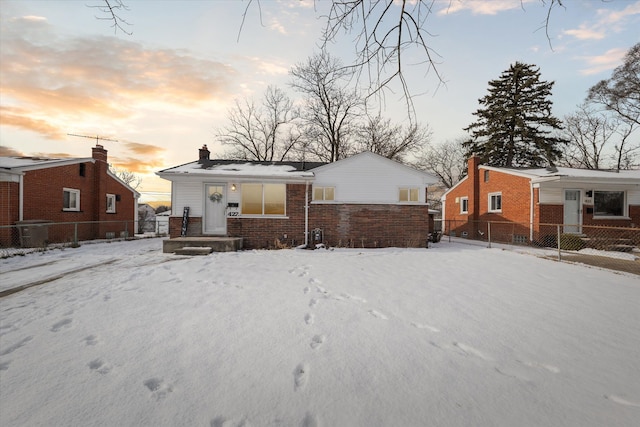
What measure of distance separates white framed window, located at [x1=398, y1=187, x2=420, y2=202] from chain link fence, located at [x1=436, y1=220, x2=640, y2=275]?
3111mm

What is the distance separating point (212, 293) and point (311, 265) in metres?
3.21

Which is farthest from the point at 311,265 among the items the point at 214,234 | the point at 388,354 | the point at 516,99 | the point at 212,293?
the point at 516,99

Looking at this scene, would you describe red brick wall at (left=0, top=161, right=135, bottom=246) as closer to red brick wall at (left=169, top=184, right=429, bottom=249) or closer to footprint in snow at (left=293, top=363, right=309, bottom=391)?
red brick wall at (left=169, top=184, right=429, bottom=249)

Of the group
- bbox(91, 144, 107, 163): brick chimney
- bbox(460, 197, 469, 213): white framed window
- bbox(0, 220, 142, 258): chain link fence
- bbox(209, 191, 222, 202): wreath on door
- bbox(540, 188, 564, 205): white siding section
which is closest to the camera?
bbox(0, 220, 142, 258): chain link fence

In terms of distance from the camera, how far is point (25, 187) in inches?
479

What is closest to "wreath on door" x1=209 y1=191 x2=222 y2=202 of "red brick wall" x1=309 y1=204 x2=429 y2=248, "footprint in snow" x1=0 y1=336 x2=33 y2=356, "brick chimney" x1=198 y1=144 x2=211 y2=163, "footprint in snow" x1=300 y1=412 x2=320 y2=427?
"red brick wall" x1=309 y1=204 x2=429 y2=248

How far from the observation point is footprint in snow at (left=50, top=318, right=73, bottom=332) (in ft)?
11.1

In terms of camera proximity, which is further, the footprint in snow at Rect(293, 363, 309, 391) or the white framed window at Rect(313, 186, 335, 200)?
the white framed window at Rect(313, 186, 335, 200)

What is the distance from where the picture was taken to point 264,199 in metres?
11.8

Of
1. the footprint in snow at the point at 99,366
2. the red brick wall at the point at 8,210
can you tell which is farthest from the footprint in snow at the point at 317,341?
the red brick wall at the point at 8,210

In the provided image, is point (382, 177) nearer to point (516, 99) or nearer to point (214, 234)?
point (214, 234)

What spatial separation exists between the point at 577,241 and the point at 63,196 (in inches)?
943

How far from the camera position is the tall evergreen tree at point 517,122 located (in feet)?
86.2

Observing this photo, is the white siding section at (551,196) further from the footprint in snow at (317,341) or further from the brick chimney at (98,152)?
the brick chimney at (98,152)
